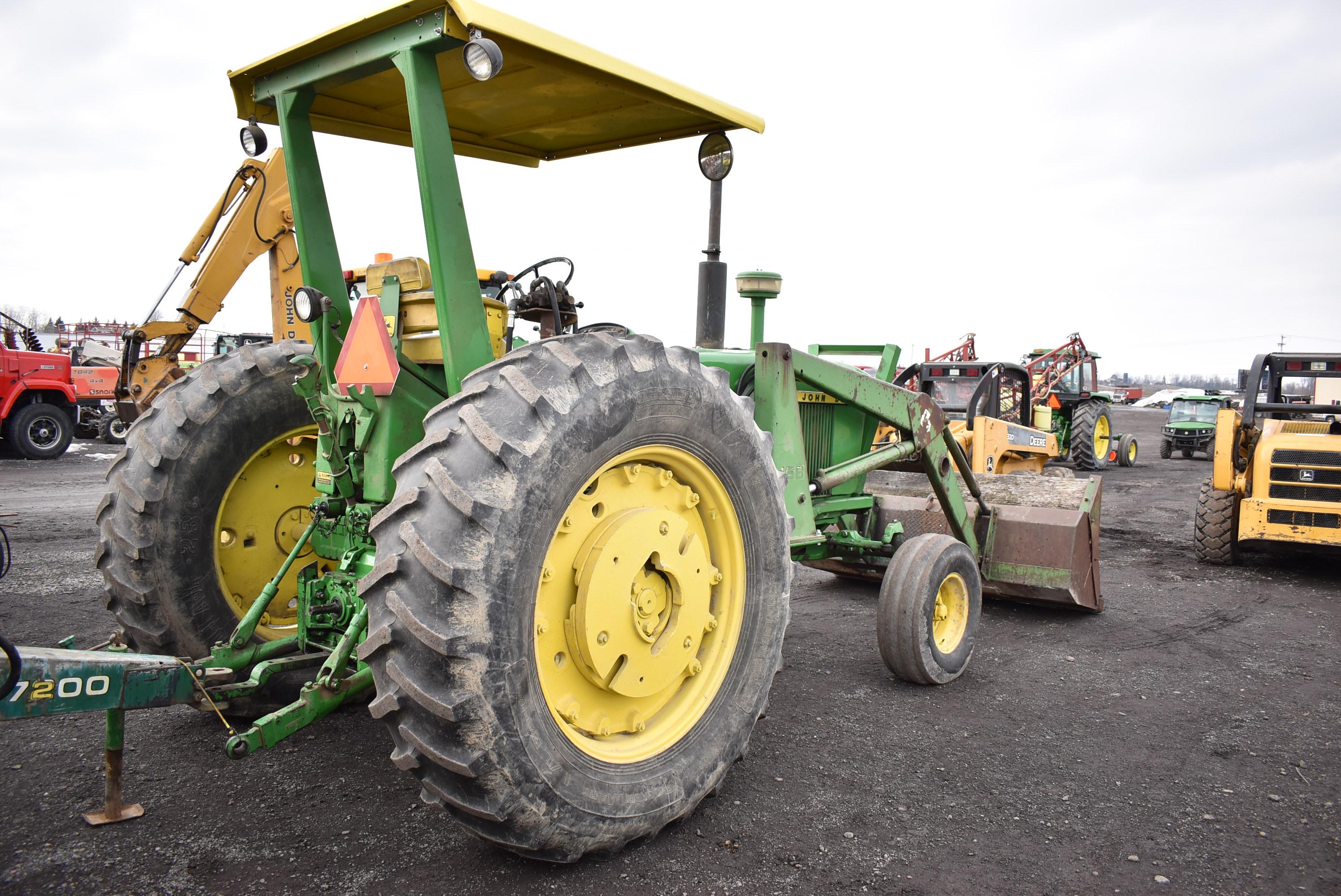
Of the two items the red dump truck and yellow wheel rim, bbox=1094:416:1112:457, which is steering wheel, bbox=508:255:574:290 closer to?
the red dump truck

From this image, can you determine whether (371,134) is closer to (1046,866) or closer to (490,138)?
(490,138)

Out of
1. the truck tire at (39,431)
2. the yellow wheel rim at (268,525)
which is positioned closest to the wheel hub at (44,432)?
the truck tire at (39,431)

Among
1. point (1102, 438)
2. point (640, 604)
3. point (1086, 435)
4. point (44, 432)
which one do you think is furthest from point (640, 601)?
point (1102, 438)

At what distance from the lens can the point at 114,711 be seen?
2539mm

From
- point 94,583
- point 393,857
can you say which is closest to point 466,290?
point 393,857

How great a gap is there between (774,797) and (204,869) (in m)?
1.81

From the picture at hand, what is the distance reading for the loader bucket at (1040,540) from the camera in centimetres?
539

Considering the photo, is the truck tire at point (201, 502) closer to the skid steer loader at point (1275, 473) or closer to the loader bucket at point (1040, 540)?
the loader bucket at point (1040, 540)

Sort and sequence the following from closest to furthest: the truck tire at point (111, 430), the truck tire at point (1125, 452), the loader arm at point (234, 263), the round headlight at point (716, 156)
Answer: the round headlight at point (716, 156)
the loader arm at point (234, 263)
the truck tire at point (111, 430)
the truck tire at point (1125, 452)

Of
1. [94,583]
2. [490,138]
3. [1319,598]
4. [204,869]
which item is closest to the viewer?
[204,869]

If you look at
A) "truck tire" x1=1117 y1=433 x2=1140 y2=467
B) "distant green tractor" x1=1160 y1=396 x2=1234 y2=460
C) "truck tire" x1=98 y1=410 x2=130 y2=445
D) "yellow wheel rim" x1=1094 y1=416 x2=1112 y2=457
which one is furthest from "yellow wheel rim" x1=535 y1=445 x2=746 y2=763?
"distant green tractor" x1=1160 y1=396 x2=1234 y2=460

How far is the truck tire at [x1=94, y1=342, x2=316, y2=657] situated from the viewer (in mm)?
3230

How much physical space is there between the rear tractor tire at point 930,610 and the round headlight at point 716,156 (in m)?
2.03

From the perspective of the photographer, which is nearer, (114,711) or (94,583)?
(114,711)
